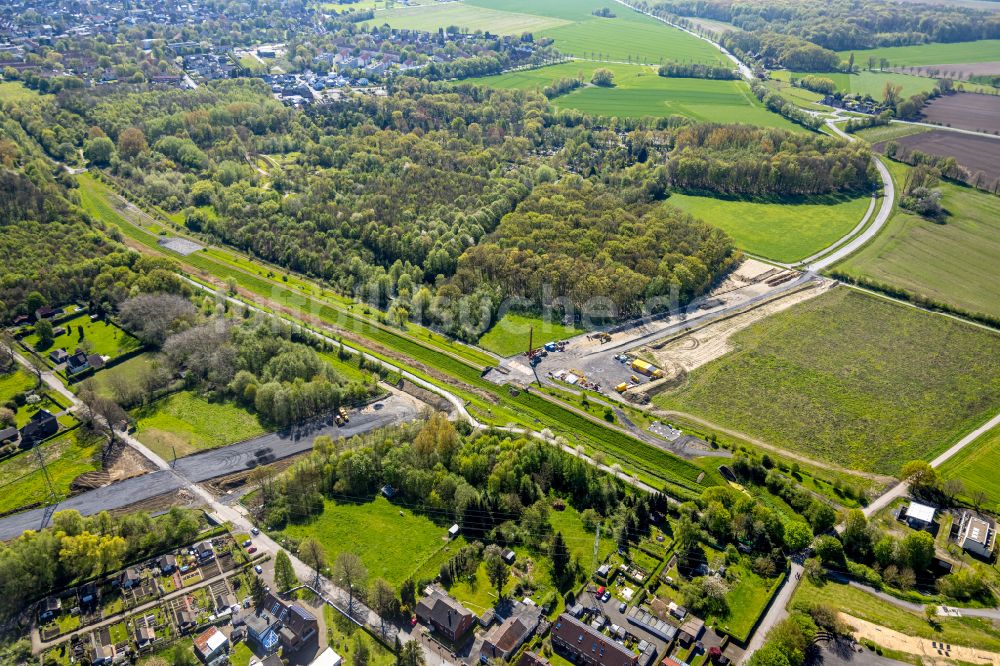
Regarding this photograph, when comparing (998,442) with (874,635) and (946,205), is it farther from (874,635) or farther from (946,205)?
(946,205)

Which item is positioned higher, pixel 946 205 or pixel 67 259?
pixel 946 205

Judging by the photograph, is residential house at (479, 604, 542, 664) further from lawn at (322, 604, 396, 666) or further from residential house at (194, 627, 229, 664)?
residential house at (194, 627, 229, 664)

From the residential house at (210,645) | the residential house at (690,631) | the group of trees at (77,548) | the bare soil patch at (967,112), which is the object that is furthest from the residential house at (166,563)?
the bare soil patch at (967,112)

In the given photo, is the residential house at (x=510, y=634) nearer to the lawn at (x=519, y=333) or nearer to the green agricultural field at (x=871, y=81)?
the lawn at (x=519, y=333)

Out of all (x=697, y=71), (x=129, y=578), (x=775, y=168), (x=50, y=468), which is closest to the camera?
(x=129, y=578)

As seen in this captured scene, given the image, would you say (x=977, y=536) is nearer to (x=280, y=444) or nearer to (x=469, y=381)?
(x=469, y=381)

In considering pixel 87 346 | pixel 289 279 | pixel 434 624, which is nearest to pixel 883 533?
pixel 434 624

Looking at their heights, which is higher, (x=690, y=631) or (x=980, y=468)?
(x=980, y=468)

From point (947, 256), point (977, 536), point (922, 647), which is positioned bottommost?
point (922, 647)

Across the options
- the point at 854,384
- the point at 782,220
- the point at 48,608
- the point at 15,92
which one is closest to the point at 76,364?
the point at 48,608
